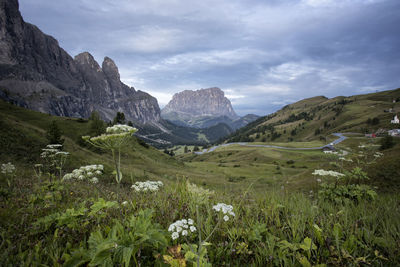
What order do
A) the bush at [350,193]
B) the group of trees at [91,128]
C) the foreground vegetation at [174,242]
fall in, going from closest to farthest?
the foreground vegetation at [174,242]
the bush at [350,193]
the group of trees at [91,128]

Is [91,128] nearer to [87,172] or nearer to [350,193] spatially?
[87,172]

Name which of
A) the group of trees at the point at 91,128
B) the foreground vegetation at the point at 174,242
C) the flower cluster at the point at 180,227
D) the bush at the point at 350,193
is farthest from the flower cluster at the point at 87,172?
the group of trees at the point at 91,128

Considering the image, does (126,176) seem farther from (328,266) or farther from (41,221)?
(328,266)

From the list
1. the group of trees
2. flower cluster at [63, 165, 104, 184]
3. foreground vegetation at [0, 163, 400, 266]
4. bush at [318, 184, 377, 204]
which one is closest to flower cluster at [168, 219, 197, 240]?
foreground vegetation at [0, 163, 400, 266]

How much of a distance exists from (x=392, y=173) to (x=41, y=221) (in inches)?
854

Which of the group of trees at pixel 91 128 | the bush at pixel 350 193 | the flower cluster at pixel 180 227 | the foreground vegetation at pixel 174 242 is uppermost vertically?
the group of trees at pixel 91 128

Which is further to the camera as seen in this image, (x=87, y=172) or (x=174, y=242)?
(x=87, y=172)

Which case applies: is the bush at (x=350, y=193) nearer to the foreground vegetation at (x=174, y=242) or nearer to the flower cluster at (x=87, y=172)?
the foreground vegetation at (x=174, y=242)

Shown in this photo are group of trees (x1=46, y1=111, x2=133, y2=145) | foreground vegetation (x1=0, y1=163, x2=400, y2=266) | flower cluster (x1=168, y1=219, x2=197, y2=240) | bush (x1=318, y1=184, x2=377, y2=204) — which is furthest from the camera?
group of trees (x1=46, y1=111, x2=133, y2=145)

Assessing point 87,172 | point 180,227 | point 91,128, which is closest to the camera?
point 180,227

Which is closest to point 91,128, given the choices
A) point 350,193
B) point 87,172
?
point 87,172

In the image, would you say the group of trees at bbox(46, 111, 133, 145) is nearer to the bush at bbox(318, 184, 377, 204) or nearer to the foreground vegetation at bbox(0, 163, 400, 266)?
the foreground vegetation at bbox(0, 163, 400, 266)

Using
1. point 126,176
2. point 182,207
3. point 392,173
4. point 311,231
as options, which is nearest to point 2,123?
point 126,176

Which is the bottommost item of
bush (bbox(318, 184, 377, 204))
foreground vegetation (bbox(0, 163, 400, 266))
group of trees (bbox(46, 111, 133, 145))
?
bush (bbox(318, 184, 377, 204))
